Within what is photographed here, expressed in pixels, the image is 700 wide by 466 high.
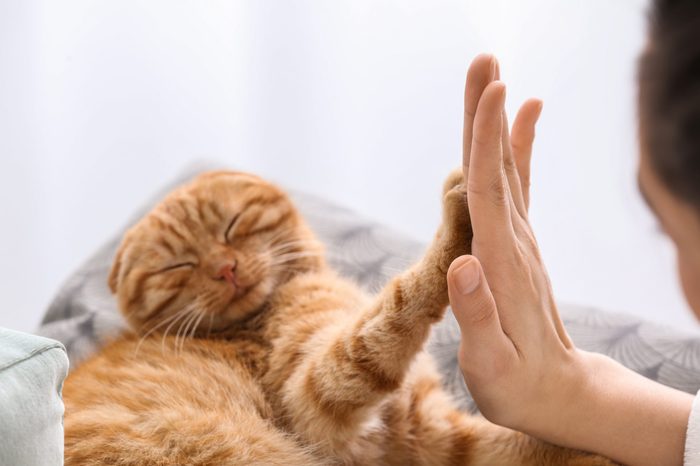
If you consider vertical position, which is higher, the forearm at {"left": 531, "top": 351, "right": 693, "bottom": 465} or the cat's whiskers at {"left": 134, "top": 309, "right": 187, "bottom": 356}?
the forearm at {"left": 531, "top": 351, "right": 693, "bottom": 465}

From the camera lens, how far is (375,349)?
3.53 ft

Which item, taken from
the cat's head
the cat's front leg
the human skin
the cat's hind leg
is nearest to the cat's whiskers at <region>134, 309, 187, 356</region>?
the cat's head

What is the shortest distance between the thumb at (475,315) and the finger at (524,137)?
0.23 m

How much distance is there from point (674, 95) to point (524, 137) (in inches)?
19.9

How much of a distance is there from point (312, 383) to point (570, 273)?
1.33 meters

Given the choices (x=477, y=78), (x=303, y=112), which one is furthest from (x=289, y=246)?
(x=303, y=112)

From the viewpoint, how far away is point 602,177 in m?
2.13

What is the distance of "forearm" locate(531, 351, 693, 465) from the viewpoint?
106 centimetres

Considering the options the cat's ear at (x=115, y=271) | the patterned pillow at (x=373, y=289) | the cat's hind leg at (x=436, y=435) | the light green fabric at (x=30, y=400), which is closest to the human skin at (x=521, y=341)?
the cat's hind leg at (x=436, y=435)

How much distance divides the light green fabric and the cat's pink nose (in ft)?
1.81

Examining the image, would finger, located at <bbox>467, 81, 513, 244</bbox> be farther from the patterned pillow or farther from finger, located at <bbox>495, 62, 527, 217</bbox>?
the patterned pillow

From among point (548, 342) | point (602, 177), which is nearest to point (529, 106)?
point (548, 342)

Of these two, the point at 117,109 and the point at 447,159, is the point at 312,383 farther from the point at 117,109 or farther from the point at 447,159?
the point at 117,109

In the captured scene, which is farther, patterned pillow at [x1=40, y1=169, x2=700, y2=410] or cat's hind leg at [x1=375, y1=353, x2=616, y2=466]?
patterned pillow at [x1=40, y1=169, x2=700, y2=410]
